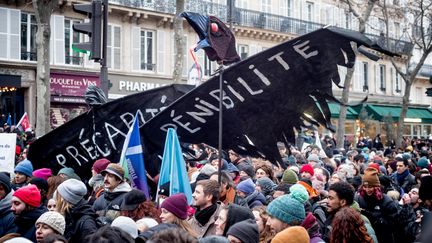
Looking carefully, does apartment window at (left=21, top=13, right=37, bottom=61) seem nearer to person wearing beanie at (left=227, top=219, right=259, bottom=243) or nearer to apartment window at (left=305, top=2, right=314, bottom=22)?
apartment window at (left=305, top=2, right=314, bottom=22)

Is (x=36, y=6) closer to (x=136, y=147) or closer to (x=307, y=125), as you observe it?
(x=136, y=147)

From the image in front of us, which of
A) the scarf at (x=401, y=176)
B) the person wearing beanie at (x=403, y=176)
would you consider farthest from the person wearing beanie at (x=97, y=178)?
the scarf at (x=401, y=176)

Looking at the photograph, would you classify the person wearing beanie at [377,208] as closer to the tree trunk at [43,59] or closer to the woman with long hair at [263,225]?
the woman with long hair at [263,225]

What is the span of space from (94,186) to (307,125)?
2.83m

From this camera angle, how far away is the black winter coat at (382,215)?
650cm

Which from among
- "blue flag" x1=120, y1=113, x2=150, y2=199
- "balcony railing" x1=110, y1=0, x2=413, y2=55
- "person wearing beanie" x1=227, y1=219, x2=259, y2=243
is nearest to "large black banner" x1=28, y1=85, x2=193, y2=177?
"blue flag" x1=120, y1=113, x2=150, y2=199

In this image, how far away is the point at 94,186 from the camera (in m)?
7.21

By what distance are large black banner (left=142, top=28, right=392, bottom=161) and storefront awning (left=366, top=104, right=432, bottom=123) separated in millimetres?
32418

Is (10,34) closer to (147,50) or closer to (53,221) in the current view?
(147,50)

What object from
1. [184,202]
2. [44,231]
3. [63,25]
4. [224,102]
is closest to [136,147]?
[224,102]

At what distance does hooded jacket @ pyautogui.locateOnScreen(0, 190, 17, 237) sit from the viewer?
17.2 ft

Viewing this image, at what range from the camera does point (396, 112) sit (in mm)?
40562

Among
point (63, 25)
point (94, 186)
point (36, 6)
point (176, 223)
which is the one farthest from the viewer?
point (63, 25)

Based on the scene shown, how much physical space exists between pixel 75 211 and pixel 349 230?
229 cm
